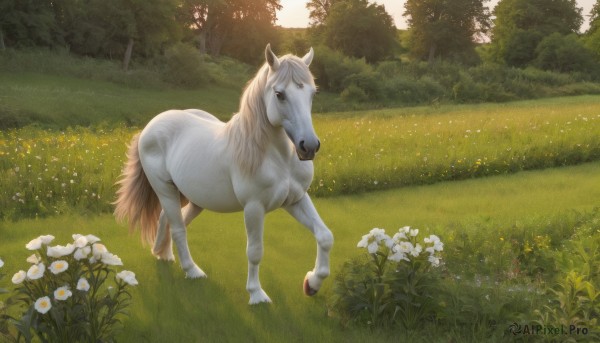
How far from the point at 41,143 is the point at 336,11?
4584 centimetres

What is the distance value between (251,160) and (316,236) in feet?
3.11

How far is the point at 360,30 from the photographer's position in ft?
183

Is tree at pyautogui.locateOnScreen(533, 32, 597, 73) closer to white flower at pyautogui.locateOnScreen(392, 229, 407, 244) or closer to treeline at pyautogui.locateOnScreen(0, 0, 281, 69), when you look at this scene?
treeline at pyautogui.locateOnScreen(0, 0, 281, 69)

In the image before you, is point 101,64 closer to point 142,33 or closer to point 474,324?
point 142,33

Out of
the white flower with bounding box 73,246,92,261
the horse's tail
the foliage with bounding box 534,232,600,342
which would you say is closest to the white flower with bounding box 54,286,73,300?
the white flower with bounding box 73,246,92,261

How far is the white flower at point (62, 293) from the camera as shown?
13.3 feet

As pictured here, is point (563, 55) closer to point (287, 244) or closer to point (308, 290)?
point (287, 244)

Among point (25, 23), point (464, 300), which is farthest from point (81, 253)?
point (25, 23)

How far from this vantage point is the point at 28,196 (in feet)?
32.8

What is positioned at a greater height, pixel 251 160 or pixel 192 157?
pixel 251 160

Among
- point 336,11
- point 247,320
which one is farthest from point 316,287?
point 336,11

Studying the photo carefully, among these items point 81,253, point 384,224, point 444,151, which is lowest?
point 384,224

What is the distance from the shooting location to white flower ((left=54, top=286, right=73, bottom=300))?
406cm

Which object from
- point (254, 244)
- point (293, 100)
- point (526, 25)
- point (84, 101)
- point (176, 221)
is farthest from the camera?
point (526, 25)
